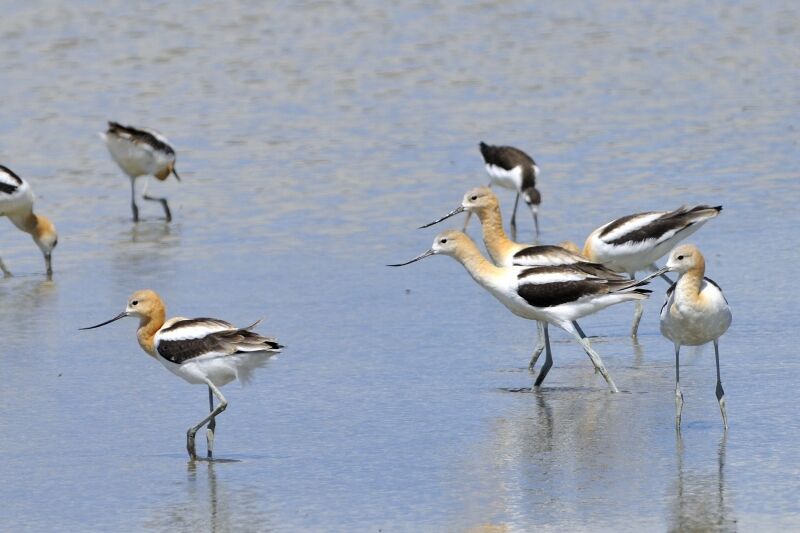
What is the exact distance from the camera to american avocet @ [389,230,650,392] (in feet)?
31.2

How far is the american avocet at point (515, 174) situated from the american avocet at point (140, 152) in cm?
347

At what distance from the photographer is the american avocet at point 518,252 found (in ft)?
32.2

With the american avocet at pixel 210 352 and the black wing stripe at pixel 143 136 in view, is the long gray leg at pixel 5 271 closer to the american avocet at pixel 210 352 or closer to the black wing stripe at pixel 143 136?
the black wing stripe at pixel 143 136

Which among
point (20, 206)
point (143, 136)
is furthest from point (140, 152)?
point (20, 206)

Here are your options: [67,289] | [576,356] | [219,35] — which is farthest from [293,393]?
[219,35]

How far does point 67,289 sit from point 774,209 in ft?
21.5

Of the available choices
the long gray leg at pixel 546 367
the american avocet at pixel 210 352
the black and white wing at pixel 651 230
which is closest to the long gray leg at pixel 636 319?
the black and white wing at pixel 651 230

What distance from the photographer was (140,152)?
16953 mm

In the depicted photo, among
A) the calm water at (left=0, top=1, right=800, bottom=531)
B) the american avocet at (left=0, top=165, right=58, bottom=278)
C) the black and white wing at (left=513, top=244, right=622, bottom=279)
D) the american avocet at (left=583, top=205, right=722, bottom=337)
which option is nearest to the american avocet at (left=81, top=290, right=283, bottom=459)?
the calm water at (left=0, top=1, right=800, bottom=531)

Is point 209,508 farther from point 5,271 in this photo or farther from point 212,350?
point 5,271

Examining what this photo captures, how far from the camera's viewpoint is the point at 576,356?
10586 mm

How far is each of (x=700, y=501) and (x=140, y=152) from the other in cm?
1090

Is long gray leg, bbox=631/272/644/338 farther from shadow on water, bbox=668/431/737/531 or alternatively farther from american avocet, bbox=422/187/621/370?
shadow on water, bbox=668/431/737/531

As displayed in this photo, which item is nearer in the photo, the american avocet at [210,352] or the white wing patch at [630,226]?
the american avocet at [210,352]
